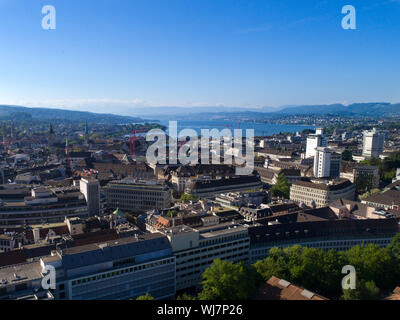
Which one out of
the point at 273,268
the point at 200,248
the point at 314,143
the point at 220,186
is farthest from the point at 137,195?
the point at 314,143

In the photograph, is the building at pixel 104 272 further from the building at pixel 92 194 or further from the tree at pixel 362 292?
the building at pixel 92 194

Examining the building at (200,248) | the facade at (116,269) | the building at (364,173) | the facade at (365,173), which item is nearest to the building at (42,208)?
the building at (200,248)

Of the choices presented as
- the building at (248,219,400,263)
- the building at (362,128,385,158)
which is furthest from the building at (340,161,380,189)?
the building at (362,128,385,158)

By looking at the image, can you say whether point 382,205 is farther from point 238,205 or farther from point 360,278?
point 360,278

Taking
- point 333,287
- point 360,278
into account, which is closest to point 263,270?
point 333,287
